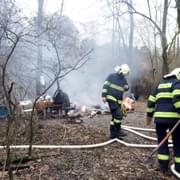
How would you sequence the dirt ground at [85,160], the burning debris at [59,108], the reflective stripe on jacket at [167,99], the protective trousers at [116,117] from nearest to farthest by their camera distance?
the dirt ground at [85,160] < the reflective stripe on jacket at [167,99] < the protective trousers at [116,117] < the burning debris at [59,108]

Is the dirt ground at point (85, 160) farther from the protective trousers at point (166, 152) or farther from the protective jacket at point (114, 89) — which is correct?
the protective jacket at point (114, 89)

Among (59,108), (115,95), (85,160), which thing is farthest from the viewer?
(59,108)

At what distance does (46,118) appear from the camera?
35.7 ft

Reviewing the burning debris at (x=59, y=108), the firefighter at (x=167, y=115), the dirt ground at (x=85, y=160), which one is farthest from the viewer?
the burning debris at (x=59, y=108)

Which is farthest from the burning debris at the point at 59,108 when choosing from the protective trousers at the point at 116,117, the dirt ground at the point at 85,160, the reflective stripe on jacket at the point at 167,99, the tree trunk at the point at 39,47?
the reflective stripe on jacket at the point at 167,99

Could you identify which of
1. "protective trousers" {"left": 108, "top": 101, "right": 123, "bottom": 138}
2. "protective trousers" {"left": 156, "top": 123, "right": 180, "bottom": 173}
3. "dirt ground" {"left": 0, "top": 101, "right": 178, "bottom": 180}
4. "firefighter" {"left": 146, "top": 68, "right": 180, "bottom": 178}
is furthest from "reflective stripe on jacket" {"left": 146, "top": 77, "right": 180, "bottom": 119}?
"protective trousers" {"left": 108, "top": 101, "right": 123, "bottom": 138}

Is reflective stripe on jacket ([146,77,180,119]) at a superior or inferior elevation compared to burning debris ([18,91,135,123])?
superior

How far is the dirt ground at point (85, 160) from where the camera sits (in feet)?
16.6

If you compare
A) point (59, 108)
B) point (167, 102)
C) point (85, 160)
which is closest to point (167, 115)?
point (167, 102)

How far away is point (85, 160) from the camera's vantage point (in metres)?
5.78

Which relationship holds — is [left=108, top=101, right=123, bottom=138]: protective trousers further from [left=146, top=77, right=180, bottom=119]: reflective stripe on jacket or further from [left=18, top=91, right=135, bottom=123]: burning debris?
[left=18, top=91, right=135, bottom=123]: burning debris

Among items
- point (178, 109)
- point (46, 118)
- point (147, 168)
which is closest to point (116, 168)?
point (147, 168)

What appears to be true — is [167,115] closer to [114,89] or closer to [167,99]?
[167,99]

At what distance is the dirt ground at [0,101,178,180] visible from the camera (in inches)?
199
